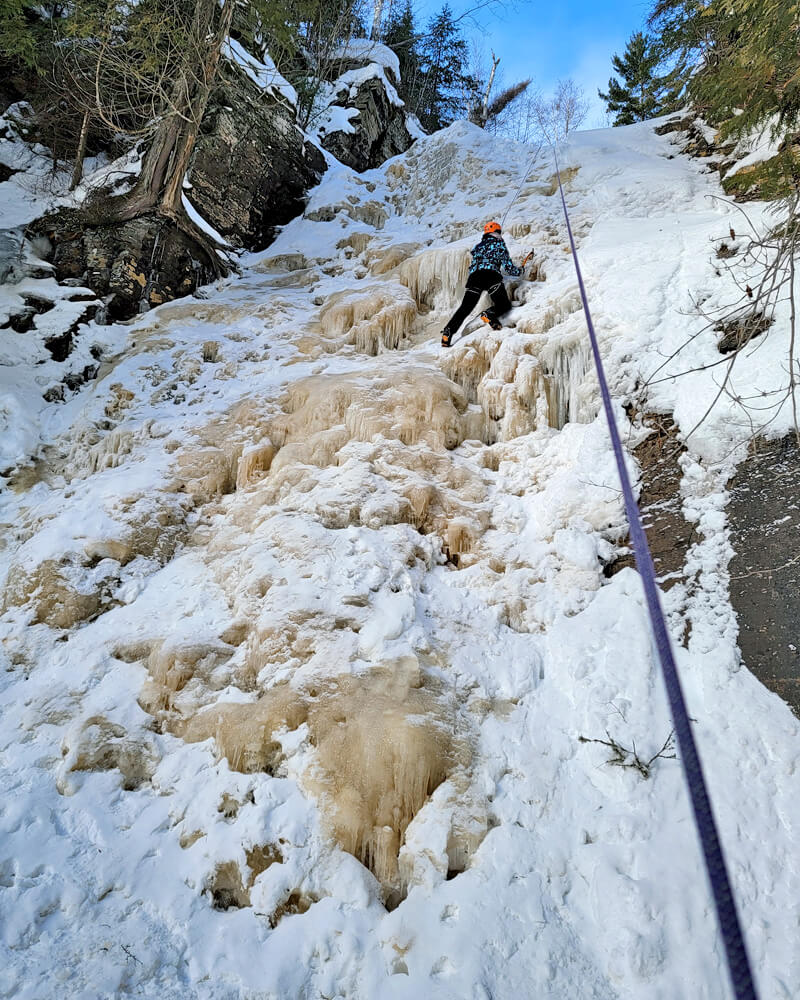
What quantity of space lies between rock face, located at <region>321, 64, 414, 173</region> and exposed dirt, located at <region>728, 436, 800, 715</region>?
14.7 metres

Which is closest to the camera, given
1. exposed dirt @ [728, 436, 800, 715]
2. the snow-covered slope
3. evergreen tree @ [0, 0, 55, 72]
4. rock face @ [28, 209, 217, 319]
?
the snow-covered slope

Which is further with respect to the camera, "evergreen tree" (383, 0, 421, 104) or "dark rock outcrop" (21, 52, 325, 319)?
"evergreen tree" (383, 0, 421, 104)

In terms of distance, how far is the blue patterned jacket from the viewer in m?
6.97

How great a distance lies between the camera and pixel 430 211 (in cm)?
1133

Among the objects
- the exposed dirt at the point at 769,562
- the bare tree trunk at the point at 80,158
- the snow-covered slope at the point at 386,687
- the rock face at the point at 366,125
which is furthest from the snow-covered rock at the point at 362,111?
the exposed dirt at the point at 769,562

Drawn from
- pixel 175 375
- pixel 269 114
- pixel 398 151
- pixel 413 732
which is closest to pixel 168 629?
pixel 413 732

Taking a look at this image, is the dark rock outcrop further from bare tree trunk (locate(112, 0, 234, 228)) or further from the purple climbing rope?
the purple climbing rope

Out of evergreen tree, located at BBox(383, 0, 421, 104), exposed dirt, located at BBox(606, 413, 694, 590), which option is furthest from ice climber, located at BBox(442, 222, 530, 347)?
evergreen tree, located at BBox(383, 0, 421, 104)

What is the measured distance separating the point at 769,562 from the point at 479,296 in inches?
189

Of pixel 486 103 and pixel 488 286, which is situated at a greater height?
pixel 486 103

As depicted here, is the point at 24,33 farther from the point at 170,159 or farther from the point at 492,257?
the point at 492,257

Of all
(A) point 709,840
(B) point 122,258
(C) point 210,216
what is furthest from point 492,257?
(A) point 709,840

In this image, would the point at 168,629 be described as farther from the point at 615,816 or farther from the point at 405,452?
the point at 615,816

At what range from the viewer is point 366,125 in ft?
50.8
